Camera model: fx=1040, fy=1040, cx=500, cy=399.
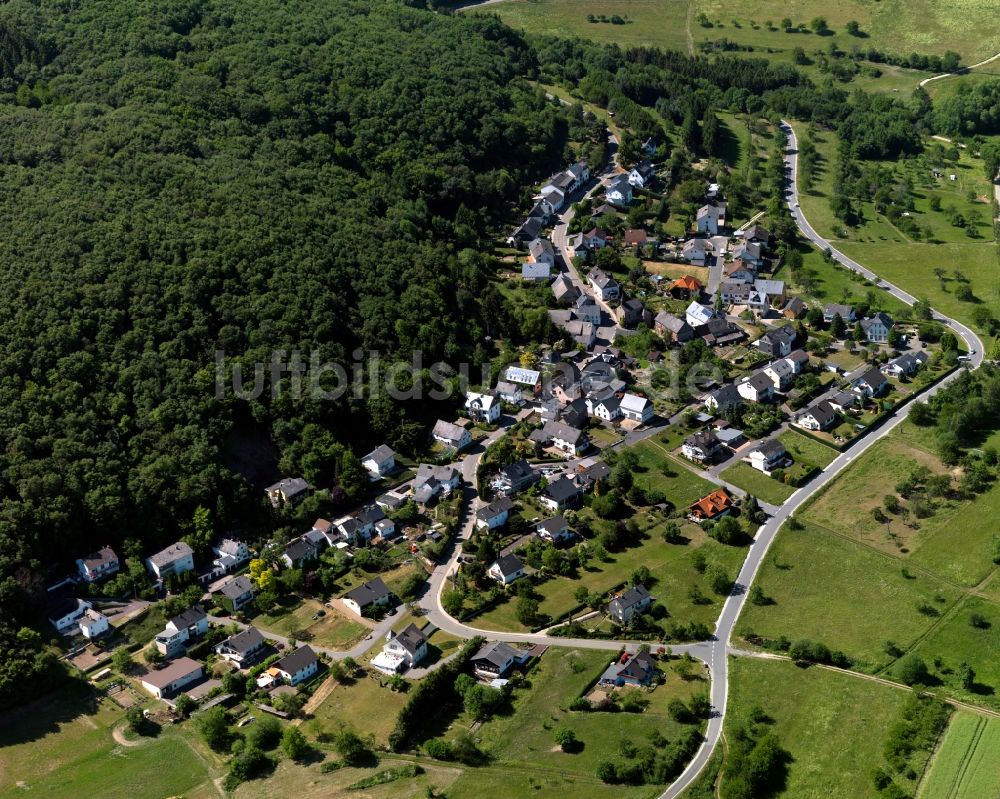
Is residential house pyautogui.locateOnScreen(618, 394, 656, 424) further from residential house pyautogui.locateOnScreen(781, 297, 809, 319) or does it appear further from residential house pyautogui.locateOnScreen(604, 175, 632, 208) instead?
residential house pyautogui.locateOnScreen(604, 175, 632, 208)

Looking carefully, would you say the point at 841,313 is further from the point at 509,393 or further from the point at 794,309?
the point at 509,393

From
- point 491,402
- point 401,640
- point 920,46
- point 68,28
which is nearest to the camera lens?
point 401,640

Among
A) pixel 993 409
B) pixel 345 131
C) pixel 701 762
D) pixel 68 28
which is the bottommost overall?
pixel 701 762

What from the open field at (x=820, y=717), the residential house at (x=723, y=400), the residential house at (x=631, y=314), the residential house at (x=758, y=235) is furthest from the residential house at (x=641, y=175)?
the open field at (x=820, y=717)

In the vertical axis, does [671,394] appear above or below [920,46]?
below

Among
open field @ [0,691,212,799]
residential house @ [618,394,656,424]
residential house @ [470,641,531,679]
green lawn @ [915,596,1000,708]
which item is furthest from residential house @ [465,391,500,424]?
green lawn @ [915,596,1000,708]

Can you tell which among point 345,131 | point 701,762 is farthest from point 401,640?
point 345,131

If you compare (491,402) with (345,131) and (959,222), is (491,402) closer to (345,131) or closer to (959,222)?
(345,131)

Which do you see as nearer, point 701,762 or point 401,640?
point 701,762
